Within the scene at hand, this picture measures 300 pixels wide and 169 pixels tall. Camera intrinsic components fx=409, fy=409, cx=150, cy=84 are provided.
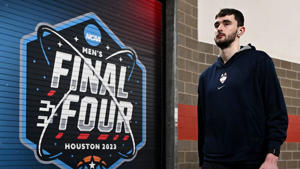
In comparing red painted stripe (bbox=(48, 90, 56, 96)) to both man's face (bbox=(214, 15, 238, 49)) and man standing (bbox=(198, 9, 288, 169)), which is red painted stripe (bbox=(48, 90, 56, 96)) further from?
man's face (bbox=(214, 15, 238, 49))

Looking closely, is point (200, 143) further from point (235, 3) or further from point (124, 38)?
point (235, 3)

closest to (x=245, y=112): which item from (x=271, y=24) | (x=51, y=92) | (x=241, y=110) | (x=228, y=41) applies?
(x=241, y=110)

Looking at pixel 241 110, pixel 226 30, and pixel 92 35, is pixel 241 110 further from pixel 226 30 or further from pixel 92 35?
pixel 92 35

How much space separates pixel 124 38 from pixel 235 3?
2.49m

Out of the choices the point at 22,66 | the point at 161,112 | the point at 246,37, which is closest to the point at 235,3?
the point at 246,37

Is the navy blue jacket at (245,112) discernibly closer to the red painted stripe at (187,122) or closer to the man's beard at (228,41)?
the man's beard at (228,41)

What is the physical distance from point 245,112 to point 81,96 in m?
2.41

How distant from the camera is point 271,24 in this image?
25.0 feet

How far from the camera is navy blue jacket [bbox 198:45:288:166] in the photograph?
2.77 meters

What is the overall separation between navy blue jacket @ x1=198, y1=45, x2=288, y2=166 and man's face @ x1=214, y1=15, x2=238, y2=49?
0.38 ft

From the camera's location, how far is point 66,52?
15.1 feet

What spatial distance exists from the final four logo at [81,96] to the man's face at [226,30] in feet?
6.92

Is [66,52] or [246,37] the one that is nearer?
[66,52]

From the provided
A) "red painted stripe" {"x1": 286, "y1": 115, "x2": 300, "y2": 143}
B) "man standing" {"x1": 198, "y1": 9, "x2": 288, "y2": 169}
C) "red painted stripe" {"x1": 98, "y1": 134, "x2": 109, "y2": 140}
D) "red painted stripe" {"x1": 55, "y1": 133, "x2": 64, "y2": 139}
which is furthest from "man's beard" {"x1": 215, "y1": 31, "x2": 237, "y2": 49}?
"red painted stripe" {"x1": 286, "y1": 115, "x2": 300, "y2": 143}
